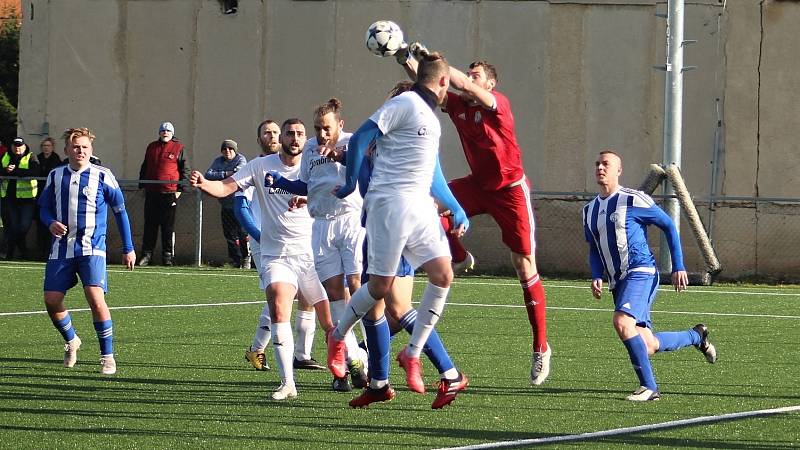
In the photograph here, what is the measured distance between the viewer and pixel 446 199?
7.94 meters

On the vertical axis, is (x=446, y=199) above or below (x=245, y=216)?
above

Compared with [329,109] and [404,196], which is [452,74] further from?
[329,109]

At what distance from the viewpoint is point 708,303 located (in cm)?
1614

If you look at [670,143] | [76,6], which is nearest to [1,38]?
[76,6]

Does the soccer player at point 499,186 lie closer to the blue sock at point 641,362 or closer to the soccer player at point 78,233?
the blue sock at point 641,362

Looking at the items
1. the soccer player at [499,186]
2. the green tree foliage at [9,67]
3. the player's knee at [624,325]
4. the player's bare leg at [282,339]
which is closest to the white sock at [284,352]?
the player's bare leg at [282,339]

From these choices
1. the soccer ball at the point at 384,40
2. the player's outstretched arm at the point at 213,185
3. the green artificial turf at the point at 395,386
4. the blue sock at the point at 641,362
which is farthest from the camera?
the blue sock at the point at 641,362

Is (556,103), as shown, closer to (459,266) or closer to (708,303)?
(708,303)

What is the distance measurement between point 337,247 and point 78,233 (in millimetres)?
2190

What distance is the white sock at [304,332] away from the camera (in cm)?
980

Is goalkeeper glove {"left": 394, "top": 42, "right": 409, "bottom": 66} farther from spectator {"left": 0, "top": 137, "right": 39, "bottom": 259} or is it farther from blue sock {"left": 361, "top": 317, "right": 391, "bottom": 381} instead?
spectator {"left": 0, "top": 137, "right": 39, "bottom": 259}

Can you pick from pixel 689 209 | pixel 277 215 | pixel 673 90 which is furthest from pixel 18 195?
pixel 277 215

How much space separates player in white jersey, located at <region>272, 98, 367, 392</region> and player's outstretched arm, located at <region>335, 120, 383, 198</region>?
113 cm

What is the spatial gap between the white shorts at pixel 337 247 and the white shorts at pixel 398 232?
111 cm
